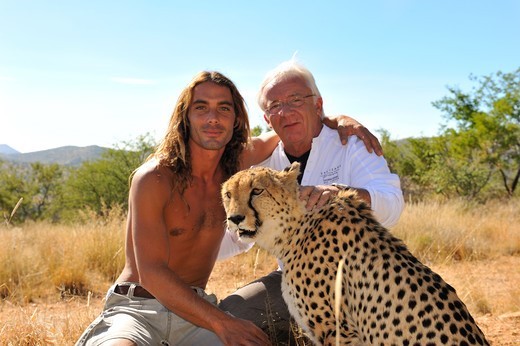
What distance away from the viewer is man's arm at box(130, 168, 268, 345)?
2863mm

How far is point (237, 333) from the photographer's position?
2844 mm

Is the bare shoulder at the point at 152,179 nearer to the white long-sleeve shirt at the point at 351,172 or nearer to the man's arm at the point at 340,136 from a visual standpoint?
the man's arm at the point at 340,136

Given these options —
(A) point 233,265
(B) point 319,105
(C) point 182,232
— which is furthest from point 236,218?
(A) point 233,265

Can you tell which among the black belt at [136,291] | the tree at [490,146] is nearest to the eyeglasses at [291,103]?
the black belt at [136,291]

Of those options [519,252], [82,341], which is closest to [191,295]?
[82,341]

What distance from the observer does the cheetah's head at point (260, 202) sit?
9.41ft

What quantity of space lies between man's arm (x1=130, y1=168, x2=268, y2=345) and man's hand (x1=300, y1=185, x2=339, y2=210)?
753 mm

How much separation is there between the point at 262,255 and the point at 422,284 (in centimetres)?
571

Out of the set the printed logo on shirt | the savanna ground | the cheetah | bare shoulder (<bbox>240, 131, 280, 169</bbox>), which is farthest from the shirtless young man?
the savanna ground

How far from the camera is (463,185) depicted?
15.4 metres

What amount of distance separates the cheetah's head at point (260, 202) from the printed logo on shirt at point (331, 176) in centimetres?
73

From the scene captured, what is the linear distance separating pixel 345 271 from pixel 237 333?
0.70 m

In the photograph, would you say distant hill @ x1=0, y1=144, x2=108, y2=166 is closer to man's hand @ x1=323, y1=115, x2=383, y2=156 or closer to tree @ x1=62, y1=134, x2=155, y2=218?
tree @ x1=62, y1=134, x2=155, y2=218

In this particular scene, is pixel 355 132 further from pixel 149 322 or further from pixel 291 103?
pixel 149 322
